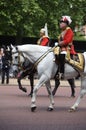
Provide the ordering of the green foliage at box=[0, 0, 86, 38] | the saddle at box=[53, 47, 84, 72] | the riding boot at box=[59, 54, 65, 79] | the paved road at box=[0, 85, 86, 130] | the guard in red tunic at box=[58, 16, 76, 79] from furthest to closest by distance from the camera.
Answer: the green foliage at box=[0, 0, 86, 38], the saddle at box=[53, 47, 84, 72], the riding boot at box=[59, 54, 65, 79], the guard in red tunic at box=[58, 16, 76, 79], the paved road at box=[0, 85, 86, 130]

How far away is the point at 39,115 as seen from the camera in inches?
509

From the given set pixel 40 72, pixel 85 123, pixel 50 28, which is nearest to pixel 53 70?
pixel 40 72

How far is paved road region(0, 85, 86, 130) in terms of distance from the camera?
35.6 ft

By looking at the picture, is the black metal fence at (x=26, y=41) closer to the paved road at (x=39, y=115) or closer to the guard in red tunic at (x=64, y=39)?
the paved road at (x=39, y=115)

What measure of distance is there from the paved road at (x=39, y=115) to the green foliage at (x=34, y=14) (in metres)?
19.9

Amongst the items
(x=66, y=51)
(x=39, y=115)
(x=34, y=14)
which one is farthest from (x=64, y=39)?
(x=34, y=14)

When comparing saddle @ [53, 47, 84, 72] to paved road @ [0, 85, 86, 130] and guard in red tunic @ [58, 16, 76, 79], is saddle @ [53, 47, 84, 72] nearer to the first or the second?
guard in red tunic @ [58, 16, 76, 79]

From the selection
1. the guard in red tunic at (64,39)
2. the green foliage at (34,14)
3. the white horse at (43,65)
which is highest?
the green foliage at (34,14)

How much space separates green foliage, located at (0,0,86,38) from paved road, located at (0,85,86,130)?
19924 mm

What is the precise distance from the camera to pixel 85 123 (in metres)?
11.5

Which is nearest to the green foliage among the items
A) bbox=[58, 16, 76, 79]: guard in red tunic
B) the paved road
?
the paved road

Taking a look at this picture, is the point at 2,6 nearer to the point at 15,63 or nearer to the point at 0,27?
the point at 0,27

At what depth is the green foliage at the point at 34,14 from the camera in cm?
3688

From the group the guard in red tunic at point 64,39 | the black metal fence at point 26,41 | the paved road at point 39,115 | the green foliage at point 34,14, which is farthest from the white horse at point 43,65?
the black metal fence at point 26,41
